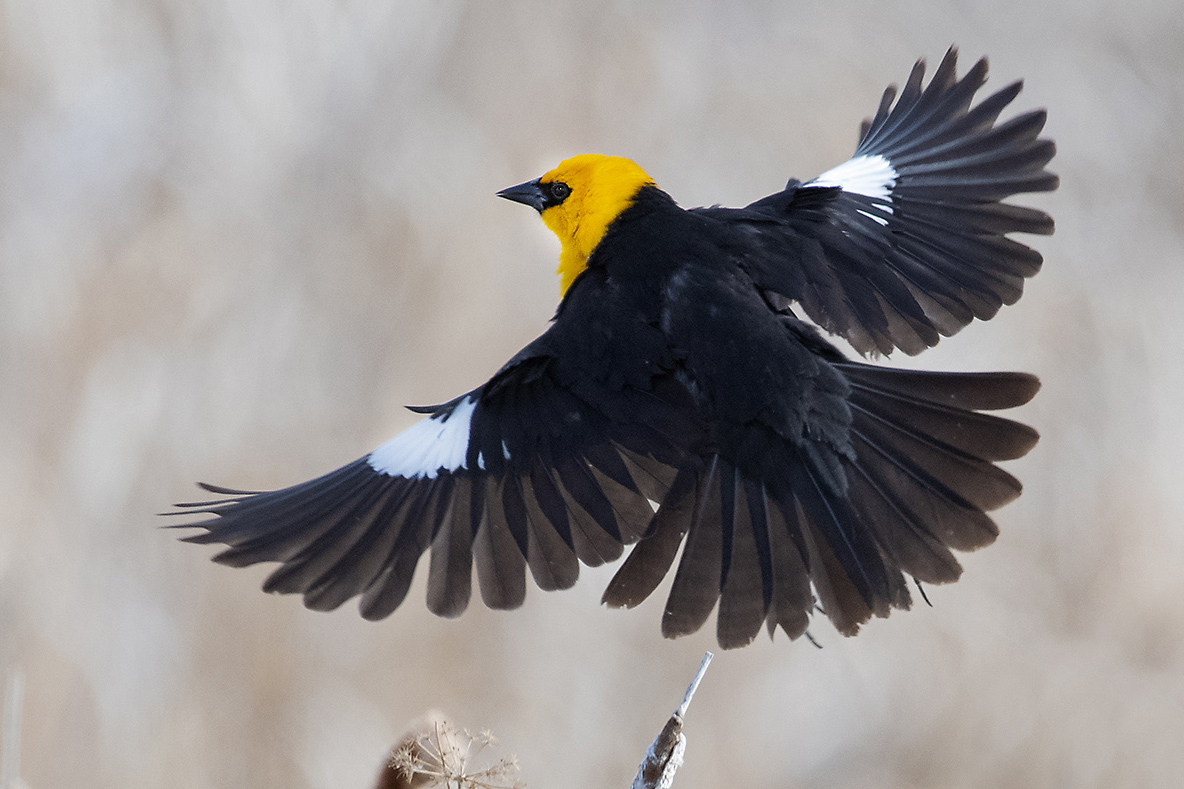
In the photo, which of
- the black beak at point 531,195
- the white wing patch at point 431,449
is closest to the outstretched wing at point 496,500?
the white wing patch at point 431,449

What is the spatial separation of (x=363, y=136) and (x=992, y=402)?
2.27 metres

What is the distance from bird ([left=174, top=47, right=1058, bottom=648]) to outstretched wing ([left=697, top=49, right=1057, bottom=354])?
0.05 feet

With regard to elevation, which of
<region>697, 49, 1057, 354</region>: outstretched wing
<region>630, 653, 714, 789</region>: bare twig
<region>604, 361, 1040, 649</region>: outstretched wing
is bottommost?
<region>630, 653, 714, 789</region>: bare twig

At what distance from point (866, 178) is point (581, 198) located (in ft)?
2.00

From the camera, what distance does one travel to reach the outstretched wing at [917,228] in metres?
1.82

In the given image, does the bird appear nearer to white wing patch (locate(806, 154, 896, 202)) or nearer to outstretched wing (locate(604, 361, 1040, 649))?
outstretched wing (locate(604, 361, 1040, 649))

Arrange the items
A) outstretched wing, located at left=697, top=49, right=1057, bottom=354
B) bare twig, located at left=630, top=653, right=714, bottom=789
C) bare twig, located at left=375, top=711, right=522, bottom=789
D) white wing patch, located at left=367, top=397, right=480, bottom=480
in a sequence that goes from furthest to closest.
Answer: outstretched wing, located at left=697, top=49, right=1057, bottom=354 → white wing patch, located at left=367, top=397, right=480, bottom=480 → bare twig, located at left=630, top=653, right=714, bottom=789 → bare twig, located at left=375, top=711, right=522, bottom=789

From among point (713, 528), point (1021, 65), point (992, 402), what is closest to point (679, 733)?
point (713, 528)

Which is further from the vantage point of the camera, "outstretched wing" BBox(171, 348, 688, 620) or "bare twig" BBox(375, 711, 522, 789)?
"outstretched wing" BBox(171, 348, 688, 620)

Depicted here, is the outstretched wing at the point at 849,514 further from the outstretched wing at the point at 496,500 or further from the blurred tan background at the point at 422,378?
the blurred tan background at the point at 422,378

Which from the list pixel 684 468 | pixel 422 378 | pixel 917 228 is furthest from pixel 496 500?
pixel 422 378

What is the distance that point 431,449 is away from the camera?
1703 millimetres

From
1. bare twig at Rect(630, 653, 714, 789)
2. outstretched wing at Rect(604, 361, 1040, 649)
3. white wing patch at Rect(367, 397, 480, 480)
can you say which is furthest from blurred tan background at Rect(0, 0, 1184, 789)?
bare twig at Rect(630, 653, 714, 789)

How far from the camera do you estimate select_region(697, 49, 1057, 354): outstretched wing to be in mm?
1818
